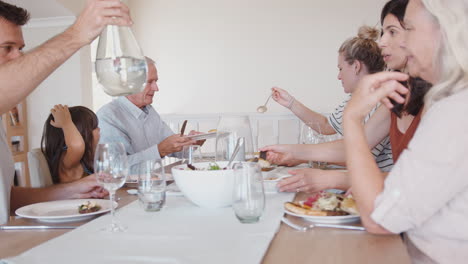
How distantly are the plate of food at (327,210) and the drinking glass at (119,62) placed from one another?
482 millimetres

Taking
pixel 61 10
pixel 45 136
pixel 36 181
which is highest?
pixel 61 10

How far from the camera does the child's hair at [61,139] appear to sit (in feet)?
6.52

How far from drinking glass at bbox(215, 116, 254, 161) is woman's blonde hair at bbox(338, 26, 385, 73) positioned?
50.3 inches

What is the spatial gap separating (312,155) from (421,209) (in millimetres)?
987

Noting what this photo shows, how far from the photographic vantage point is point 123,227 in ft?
3.29

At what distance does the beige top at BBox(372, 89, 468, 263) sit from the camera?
826 mm

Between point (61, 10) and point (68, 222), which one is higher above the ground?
point (61, 10)

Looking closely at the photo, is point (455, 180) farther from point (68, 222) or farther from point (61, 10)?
point (61, 10)

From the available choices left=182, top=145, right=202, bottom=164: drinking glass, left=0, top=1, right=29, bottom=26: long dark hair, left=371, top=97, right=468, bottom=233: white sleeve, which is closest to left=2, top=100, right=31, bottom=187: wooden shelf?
left=0, top=1, right=29, bottom=26: long dark hair

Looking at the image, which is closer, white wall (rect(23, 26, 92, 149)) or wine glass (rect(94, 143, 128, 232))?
wine glass (rect(94, 143, 128, 232))

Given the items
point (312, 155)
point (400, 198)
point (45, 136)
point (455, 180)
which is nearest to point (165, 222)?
point (400, 198)

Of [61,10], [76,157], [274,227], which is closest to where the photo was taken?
[274,227]

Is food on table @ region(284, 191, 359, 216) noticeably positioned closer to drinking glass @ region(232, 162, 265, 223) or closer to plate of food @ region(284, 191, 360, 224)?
plate of food @ region(284, 191, 360, 224)

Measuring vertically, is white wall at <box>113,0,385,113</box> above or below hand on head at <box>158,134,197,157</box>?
above
